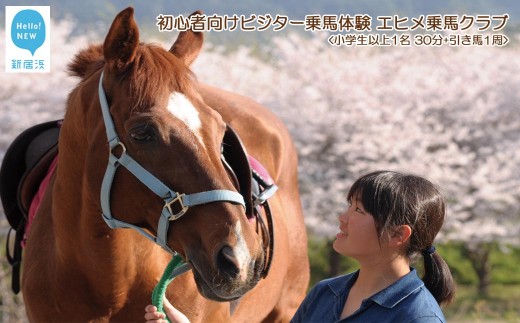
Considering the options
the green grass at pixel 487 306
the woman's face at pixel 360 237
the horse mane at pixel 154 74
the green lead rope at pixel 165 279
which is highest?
the horse mane at pixel 154 74

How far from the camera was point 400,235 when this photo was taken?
6.57ft

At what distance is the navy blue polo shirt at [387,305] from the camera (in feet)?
6.27

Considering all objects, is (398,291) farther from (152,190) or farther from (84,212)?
(84,212)

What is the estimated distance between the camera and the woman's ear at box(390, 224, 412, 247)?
199cm

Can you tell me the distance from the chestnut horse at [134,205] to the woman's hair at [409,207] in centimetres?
47

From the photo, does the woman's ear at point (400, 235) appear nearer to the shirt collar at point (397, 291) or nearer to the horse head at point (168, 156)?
the shirt collar at point (397, 291)

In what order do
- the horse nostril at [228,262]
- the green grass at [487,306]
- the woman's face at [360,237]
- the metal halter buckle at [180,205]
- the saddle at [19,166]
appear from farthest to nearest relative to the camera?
the green grass at [487,306] < the saddle at [19,166] < the metal halter buckle at [180,205] < the horse nostril at [228,262] < the woman's face at [360,237]

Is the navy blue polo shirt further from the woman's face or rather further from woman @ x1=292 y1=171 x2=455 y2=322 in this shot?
the woman's face

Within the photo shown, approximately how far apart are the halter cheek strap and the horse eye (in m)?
0.07

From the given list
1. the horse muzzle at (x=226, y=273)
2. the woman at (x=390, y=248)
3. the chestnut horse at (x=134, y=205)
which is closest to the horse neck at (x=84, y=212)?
the chestnut horse at (x=134, y=205)

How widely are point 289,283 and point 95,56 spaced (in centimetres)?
207

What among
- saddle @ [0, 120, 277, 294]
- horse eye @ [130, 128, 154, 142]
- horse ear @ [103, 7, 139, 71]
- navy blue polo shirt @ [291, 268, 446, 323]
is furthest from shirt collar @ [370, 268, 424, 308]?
horse ear @ [103, 7, 139, 71]

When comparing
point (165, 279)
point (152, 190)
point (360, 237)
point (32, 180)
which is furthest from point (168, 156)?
point (32, 180)

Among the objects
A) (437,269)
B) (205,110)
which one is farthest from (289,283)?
(437,269)
